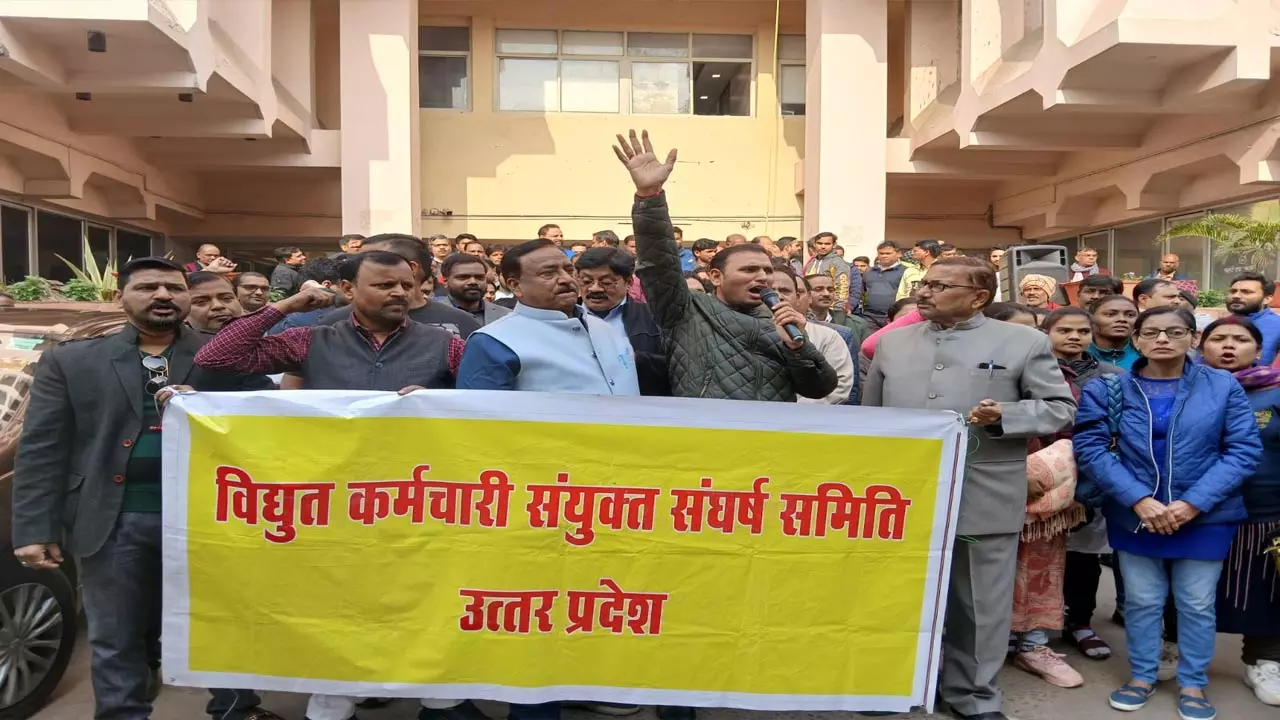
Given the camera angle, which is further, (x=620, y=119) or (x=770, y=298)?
(x=620, y=119)

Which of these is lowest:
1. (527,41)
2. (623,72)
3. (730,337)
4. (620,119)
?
(730,337)

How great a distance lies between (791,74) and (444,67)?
20.0 ft

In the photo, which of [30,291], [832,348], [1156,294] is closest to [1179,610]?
[832,348]

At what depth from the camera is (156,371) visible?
3.04m

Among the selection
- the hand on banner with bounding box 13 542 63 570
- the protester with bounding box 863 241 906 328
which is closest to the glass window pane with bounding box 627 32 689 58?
the protester with bounding box 863 241 906 328

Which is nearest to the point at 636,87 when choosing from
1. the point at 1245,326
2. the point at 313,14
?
the point at 313,14

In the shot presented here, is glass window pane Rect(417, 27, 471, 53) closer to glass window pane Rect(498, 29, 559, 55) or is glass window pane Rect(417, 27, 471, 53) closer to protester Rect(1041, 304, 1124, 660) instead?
glass window pane Rect(498, 29, 559, 55)

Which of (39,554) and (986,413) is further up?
(986,413)

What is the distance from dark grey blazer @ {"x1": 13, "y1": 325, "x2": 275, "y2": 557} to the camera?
2863mm

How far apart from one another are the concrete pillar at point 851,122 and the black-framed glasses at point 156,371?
1102cm

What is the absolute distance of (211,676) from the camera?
2.97 meters

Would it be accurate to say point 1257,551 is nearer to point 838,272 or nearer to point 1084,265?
point 838,272

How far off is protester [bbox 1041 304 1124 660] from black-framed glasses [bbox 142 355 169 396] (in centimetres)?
364

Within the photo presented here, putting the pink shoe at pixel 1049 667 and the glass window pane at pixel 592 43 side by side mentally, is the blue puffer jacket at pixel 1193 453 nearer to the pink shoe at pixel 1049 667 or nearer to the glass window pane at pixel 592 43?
the pink shoe at pixel 1049 667
